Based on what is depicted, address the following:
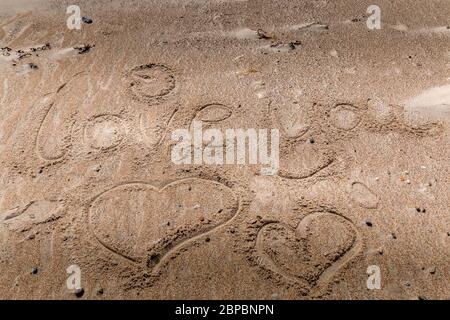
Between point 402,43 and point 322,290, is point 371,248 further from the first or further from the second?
point 402,43

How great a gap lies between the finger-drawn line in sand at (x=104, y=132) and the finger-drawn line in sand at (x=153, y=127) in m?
0.18

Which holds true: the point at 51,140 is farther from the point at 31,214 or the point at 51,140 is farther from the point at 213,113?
the point at 213,113

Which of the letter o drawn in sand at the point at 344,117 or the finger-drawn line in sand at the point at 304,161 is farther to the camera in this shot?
the letter o drawn in sand at the point at 344,117

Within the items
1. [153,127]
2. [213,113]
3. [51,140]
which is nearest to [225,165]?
[213,113]

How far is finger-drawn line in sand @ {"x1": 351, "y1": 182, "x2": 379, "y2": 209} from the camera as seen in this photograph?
141 inches

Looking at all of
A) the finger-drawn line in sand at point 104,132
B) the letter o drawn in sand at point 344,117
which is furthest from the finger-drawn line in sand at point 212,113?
the letter o drawn in sand at point 344,117

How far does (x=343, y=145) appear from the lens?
157 inches

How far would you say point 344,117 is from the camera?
421 centimetres

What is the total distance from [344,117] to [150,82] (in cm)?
185

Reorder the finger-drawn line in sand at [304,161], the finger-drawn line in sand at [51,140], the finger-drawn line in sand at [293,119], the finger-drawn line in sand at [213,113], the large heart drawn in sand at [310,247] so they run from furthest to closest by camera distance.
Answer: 1. the finger-drawn line in sand at [213,113]
2. the finger-drawn line in sand at [293,119]
3. the finger-drawn line in sand at [51,140]
4. the finger-drawn line in sand at [304,161]
5. the large heart drawn in sand at [310,247]

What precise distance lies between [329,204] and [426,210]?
718 millimetres

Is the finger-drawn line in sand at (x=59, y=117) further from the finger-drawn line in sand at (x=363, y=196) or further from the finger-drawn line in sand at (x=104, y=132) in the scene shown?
the finger-drawn line in sand at (x=363, y=196)

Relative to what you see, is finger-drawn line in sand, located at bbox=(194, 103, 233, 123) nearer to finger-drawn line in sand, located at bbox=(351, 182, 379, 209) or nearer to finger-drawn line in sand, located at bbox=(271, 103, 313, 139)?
finger-drawn line in sand, located at bbox=(271, 103, 313, 139)

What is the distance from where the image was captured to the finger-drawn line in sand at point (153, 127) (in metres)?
4.02
